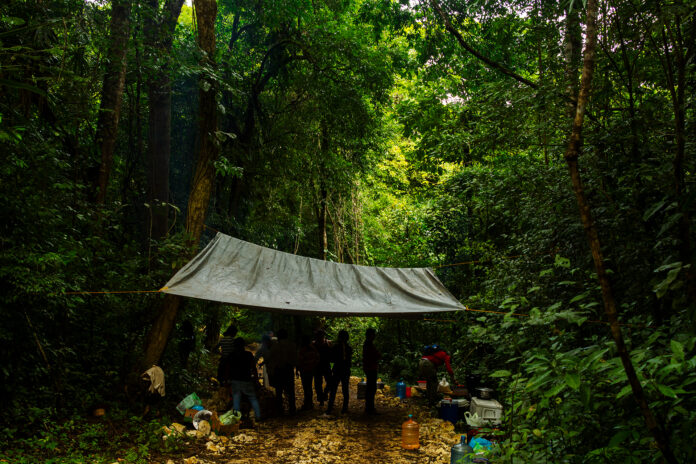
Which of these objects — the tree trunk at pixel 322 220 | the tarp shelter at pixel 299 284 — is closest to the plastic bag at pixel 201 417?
the tarp shelter at pixel 299 284

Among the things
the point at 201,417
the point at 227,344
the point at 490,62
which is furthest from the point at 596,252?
the point at 227,344

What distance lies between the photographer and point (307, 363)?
18.4ft

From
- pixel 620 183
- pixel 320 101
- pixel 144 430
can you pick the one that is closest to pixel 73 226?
pixel 144 430

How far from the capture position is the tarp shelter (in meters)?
4.23

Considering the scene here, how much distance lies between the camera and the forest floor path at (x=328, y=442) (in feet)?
12.8

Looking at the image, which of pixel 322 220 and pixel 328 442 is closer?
pixel 328 442

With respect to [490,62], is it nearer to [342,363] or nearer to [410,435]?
[410,435]

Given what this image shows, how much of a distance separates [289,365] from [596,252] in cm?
437

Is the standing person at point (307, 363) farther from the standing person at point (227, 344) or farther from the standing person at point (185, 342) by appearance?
the standing person at point (185, 342)

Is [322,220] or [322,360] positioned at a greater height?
[322,220]

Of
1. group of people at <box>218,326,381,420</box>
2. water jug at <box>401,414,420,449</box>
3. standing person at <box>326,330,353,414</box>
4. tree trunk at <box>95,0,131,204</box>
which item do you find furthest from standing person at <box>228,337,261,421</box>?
tree trunk at <box>95,0,131,204</box>

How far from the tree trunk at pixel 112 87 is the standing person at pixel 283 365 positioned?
252cm

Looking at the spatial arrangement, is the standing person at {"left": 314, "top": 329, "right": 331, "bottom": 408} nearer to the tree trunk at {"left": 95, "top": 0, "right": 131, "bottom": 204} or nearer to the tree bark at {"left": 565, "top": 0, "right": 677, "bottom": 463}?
the tree trunk at {"left": 95, "top": 0, "right": 131, "bottom": 204}

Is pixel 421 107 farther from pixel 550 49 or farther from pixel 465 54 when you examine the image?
pixel 550 49
